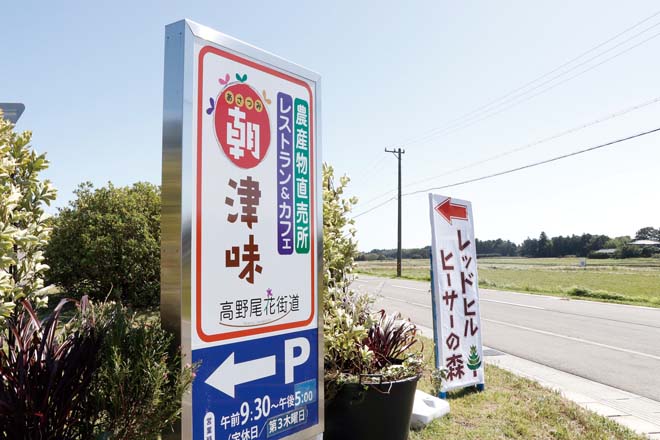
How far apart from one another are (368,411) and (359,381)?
192mm

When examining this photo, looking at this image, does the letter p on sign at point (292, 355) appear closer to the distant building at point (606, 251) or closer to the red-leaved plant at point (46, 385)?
the red-leaved plant at point (46, 385)

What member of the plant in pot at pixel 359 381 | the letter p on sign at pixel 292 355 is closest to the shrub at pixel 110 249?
the plant in pot at pixel 359 381

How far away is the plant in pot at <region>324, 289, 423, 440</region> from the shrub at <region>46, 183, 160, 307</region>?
639 centimetres

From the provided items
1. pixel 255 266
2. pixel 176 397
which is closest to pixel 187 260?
pixel 255 266

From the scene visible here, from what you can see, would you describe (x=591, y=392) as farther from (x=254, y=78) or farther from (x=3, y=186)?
(x=3, y=186)

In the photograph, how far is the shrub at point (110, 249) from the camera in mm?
8711

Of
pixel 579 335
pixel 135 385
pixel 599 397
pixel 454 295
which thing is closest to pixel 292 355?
pixel 135 385

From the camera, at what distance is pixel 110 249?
28.4 feet

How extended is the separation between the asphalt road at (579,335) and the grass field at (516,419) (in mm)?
1211

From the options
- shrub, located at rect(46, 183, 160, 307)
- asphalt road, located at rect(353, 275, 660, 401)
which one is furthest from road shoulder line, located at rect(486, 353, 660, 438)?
shrub, located at rect(46, 183, 160, 307)

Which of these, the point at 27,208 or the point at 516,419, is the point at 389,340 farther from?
the point at 27,208

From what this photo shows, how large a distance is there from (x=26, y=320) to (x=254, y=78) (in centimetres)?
169

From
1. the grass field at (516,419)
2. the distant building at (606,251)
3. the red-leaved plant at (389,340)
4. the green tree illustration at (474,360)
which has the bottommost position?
the grass field at (516,419)

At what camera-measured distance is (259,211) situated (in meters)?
2.52
